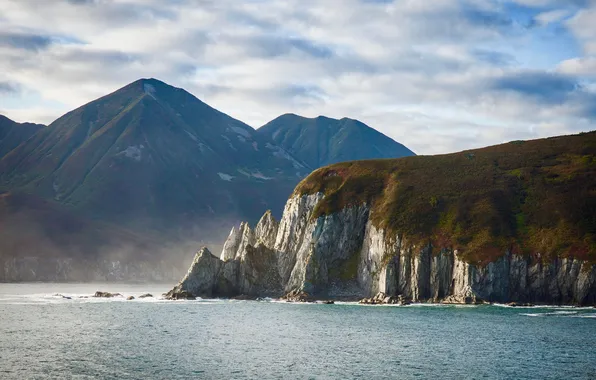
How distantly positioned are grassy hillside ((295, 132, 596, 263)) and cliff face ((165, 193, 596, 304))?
9.96ft

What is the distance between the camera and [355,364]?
3118 inches

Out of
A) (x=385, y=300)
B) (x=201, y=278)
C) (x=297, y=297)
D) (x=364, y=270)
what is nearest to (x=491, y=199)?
(x=364, y=270)

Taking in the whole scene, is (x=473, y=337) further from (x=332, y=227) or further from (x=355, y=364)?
(x=332, y=227)

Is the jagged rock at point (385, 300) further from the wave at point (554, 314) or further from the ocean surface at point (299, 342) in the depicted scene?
the wave at point (554, 314)

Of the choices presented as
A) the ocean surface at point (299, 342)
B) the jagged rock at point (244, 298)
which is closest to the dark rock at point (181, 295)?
the jagged rock at point (244, 298)

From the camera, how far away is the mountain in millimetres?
153000

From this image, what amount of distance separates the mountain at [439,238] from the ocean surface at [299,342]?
12.1 metres

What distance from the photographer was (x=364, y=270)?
17325cm

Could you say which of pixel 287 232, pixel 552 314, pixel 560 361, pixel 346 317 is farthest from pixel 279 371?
pixel 287 232

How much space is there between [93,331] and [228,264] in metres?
74.1

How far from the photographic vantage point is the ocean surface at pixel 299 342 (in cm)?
7375

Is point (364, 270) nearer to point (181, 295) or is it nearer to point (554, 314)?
point (181, 295)

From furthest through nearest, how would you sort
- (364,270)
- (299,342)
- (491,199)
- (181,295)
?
1. (181,295)
2. (491,199)
3. (364,270)
4. (299,342)

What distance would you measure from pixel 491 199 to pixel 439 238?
69.4 ft
